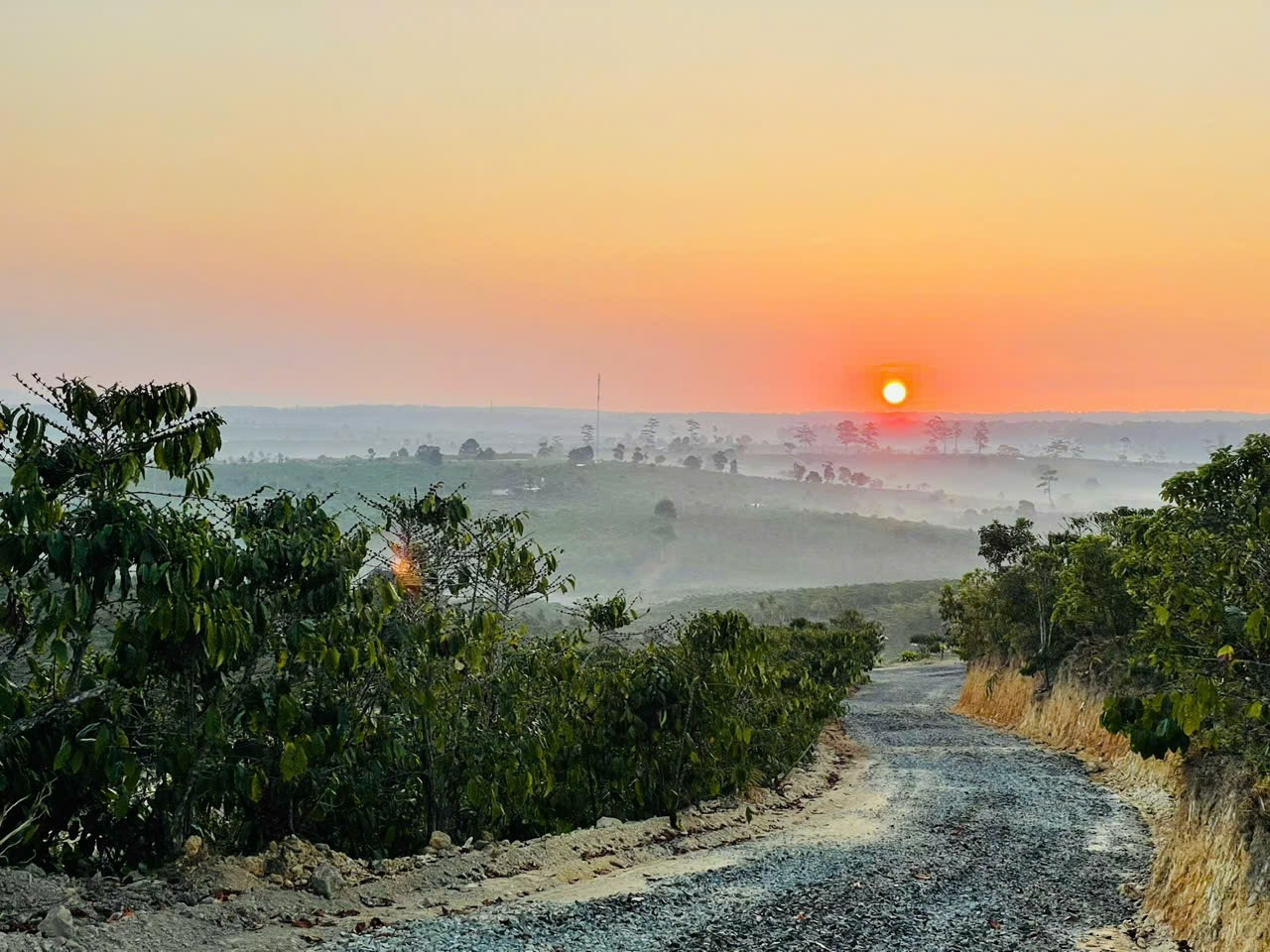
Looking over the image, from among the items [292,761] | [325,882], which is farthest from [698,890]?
[292,761]

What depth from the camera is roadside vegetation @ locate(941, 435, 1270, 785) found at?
9.74 metres

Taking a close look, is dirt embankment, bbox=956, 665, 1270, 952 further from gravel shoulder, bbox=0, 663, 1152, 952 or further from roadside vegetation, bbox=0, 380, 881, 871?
roadside vegetation, bbox=0, 380, 881, 871

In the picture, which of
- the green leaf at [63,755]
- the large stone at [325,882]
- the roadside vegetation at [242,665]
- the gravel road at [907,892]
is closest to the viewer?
the roadside vegetation at [242,665]

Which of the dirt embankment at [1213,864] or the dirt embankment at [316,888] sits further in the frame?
the dirt embankment at [1213,864]

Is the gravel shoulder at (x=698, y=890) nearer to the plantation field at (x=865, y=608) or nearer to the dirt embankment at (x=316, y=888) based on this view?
the dirt embankment at (x=316, y=888)

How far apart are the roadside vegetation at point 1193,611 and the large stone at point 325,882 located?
8.26 m

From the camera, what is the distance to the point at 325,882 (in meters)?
10.7

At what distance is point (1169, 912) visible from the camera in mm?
11414

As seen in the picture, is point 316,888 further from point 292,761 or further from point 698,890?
point 698,890

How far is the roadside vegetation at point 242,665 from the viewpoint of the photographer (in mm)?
8641

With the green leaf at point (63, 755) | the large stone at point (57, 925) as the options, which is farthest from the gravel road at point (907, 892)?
the green leaf at point (63, 755)

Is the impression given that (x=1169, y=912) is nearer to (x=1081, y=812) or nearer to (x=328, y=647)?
(x=1081, y=812)

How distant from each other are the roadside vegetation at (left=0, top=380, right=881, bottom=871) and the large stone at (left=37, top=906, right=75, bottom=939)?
924mm

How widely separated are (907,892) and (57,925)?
9.55 metres
